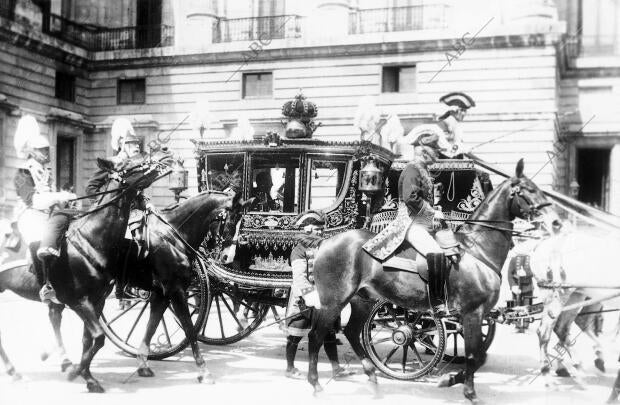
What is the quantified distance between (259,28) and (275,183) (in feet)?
52.6

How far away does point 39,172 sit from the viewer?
7.36m

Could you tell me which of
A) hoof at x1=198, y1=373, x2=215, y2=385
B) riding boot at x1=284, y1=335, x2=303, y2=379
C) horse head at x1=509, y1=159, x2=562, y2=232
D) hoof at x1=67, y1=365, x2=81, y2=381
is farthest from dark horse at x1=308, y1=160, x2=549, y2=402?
hoof at x1=67, y1=365, x2=81, y2=381

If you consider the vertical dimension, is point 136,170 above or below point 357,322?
above

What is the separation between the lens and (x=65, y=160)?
2731 centimetres

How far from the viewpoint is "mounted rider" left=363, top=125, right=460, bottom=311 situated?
684cm

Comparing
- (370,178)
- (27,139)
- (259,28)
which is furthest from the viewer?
(259,28)

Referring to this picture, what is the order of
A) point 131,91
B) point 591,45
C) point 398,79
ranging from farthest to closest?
point 131,91
point 398,79
point 591,45

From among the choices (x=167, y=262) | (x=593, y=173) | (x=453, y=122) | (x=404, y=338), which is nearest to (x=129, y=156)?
(x=167, y=262)

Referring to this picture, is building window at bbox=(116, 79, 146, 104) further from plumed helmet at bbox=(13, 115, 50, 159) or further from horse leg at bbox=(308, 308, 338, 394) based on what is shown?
horse leg at bbox=(308, 308, 338, 394)

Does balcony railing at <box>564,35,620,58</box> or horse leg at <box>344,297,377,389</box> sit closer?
horse leg at <box>344,297,377,389</box>

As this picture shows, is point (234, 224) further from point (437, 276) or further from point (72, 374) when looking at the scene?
point (437, 276)

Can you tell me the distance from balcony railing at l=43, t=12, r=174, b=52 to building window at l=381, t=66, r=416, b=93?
8597 mm

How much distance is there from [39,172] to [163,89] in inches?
771

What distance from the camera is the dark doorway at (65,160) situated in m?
25.7
